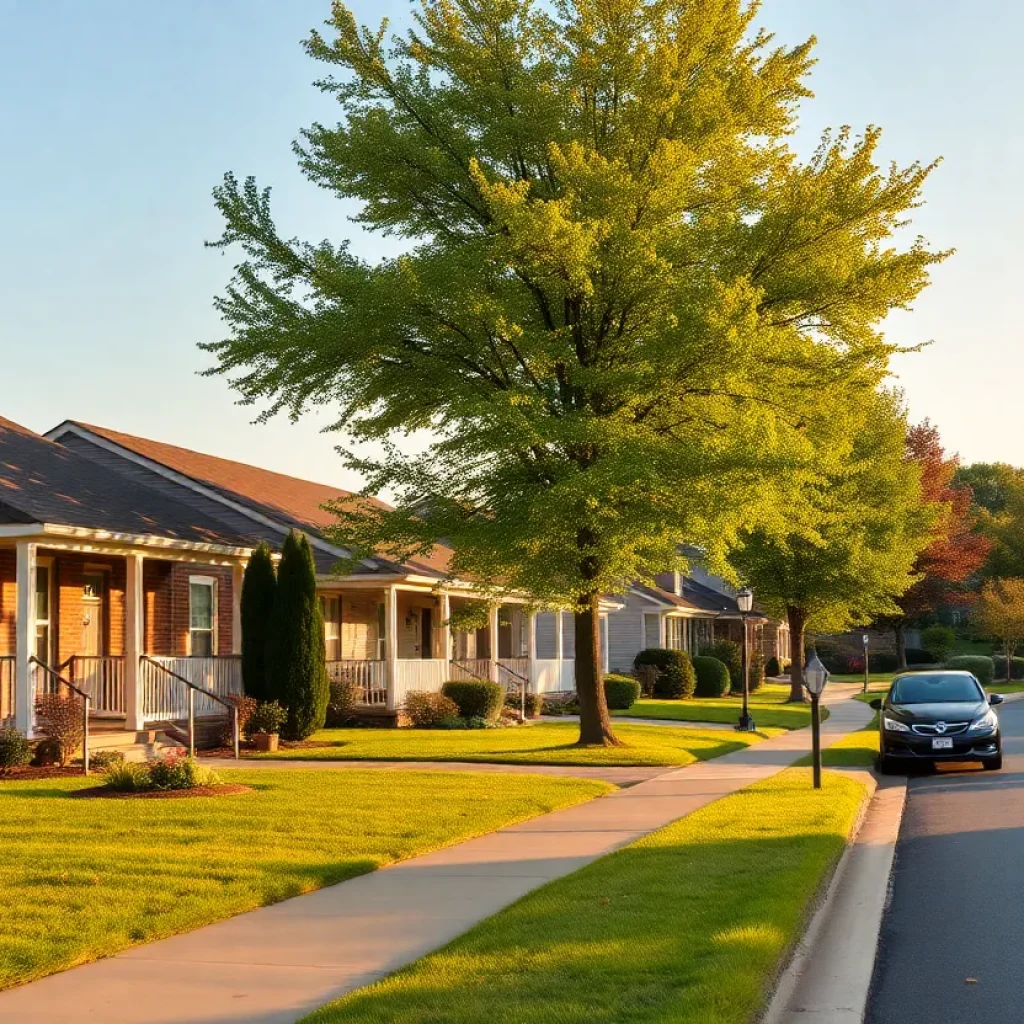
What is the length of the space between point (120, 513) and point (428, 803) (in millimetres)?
9571

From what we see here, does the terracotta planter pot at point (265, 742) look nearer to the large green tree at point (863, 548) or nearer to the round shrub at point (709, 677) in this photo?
the large green tree at point (863, 548)

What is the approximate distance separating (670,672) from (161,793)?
99.1 ft

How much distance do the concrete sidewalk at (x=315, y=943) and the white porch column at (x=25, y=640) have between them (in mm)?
8117

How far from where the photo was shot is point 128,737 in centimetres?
1997

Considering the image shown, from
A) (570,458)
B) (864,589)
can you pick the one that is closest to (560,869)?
(570,458)

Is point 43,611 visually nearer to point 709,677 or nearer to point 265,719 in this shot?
point 265,719

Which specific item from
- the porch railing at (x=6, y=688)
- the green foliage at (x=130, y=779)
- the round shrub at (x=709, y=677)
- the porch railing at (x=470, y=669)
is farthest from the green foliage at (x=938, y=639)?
the green foliage at (x=130, y=779)

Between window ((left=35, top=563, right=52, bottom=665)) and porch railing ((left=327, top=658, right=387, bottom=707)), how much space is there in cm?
801

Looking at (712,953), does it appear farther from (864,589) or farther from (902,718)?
(864,589)

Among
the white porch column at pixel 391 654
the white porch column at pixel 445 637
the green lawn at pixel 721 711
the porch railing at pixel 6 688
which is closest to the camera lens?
the porch railing at pixel 6 688

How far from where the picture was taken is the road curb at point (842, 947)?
6789mm

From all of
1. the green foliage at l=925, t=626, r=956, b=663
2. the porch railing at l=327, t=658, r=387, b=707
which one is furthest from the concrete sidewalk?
the green foliage at l=925, t=626, r=956, b=663

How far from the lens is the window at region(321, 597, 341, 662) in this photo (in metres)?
30.0

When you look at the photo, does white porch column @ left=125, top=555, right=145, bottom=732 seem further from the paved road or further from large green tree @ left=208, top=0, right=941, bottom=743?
the paved road
